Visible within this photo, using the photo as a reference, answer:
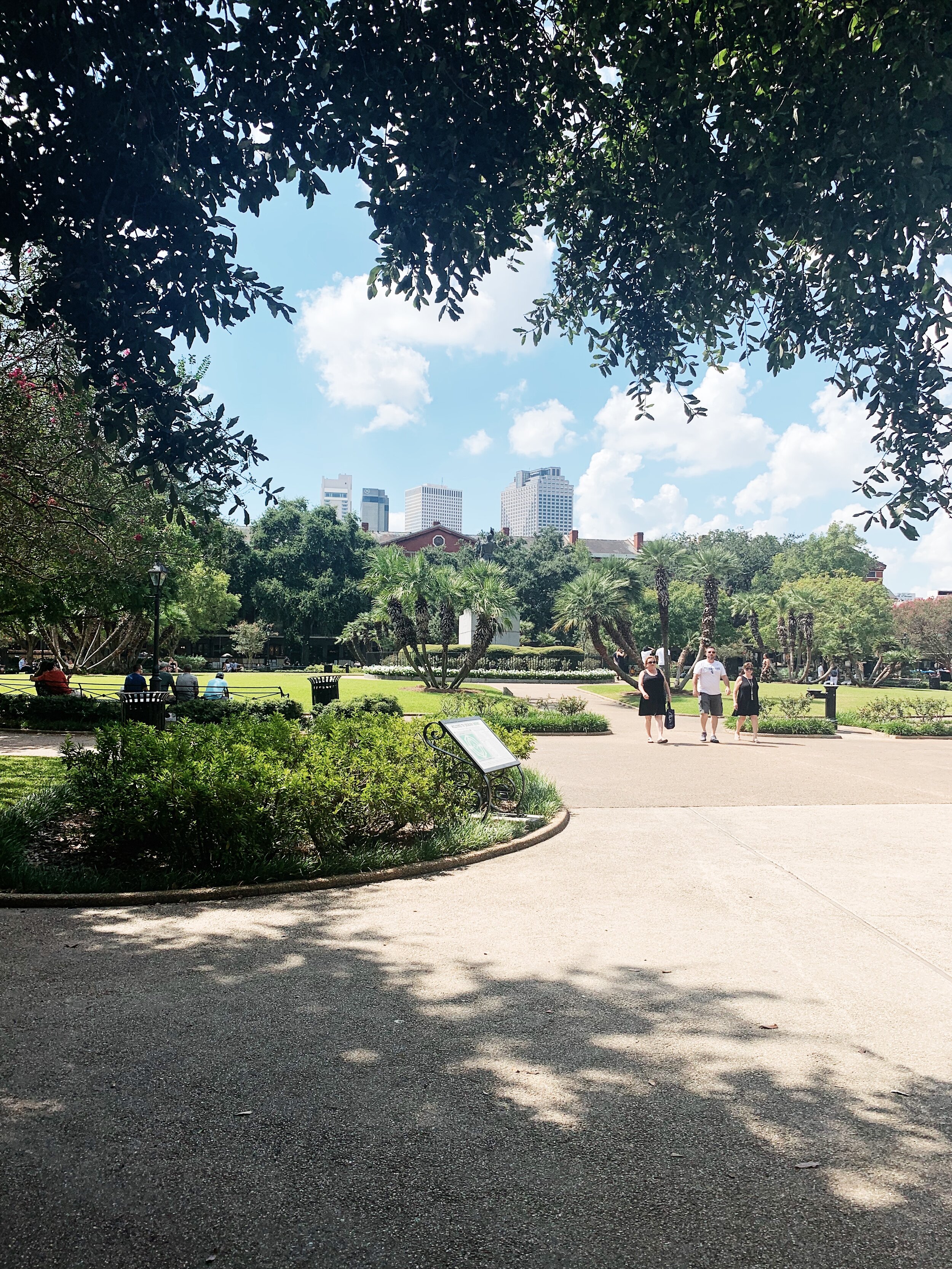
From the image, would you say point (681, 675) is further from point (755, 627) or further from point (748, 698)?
point (748, 698)

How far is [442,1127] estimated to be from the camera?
301 cm

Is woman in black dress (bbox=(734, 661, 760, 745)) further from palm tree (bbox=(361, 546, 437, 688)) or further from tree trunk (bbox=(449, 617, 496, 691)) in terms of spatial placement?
palm tree (bbox=(361, 546, 437, 688))

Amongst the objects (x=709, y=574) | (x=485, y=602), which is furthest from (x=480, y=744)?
(x=709, y=574)

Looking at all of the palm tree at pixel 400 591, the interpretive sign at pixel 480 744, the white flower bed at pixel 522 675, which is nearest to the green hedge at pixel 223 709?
the interpretive sign at pixel 480 744

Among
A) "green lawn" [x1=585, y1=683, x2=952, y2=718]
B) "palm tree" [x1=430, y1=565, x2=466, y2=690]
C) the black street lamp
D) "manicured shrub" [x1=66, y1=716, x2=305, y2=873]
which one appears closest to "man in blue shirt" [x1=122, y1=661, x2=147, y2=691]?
the black street lamp

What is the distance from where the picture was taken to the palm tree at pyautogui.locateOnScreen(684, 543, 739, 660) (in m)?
33.2

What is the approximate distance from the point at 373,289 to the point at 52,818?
5614 mm

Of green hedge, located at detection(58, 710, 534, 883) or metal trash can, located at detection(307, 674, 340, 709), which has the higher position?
metal trash can, located at detection(307, 674, 340, 709)

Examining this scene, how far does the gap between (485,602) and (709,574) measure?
1048cm

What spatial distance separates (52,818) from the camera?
7750 mm

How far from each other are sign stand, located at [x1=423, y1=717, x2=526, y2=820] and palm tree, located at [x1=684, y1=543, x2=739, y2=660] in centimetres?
2480

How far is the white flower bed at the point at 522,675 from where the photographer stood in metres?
43.4

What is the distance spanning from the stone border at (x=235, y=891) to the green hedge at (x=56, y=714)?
12.8 m

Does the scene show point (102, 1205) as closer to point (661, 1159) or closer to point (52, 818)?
point (661, 1159)
